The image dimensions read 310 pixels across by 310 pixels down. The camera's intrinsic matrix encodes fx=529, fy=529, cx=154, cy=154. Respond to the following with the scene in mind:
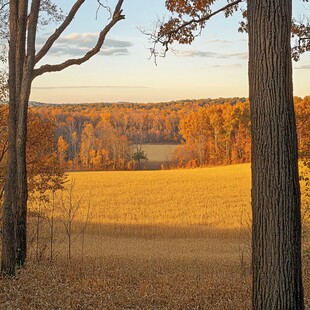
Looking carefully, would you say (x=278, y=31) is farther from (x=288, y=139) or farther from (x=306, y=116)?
(x=306, y=116)

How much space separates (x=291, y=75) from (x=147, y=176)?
60.6m

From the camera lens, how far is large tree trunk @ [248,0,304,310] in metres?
5.57

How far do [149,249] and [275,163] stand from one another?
19.9 m

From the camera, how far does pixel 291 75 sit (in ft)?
18.8

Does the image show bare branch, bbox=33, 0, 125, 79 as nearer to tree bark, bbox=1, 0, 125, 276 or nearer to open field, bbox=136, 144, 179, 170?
tree bark, bbox=1, 0, 125, 276

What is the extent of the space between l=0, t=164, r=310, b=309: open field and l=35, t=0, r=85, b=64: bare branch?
15.2 ft

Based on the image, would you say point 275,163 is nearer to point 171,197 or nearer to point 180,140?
point 171,197

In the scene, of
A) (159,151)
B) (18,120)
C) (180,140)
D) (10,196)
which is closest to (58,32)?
(18,120)

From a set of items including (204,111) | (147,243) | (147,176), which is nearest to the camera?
(147,243)

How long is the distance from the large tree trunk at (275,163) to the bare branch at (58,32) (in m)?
7.79

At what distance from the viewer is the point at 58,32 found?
41.7ft

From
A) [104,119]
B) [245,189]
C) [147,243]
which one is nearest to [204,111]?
[104,119]

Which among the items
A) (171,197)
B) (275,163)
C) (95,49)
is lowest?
(171,197)

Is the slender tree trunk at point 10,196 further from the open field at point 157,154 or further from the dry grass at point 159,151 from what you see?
the dry grass at point 159,151
